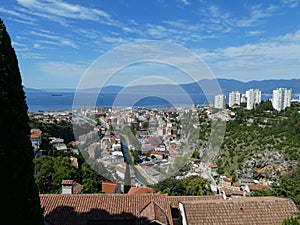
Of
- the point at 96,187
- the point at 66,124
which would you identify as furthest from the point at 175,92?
the point at 66,124

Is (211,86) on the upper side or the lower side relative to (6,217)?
upper

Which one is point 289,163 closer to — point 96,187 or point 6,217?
point 96,187

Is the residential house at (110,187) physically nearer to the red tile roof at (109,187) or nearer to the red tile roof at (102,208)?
the red tile roof at (109,187)

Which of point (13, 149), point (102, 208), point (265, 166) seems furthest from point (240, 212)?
point (265, 166)

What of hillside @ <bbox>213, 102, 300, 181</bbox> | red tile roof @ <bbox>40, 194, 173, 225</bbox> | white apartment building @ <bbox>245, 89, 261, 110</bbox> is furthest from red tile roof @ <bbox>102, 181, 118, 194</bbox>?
white apartment building @ <bbox>245, 89, 261, 110</bbox>

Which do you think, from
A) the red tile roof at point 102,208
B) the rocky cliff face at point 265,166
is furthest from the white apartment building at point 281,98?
the red tile roof at point 102,208

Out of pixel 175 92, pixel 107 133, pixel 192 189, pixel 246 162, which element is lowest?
pixel 246 162
